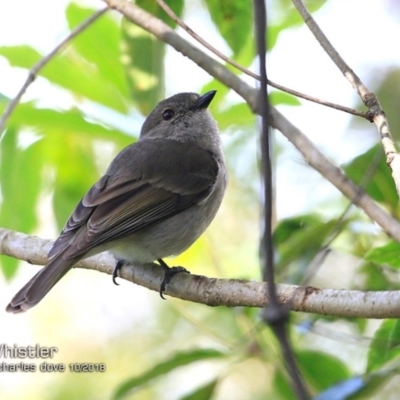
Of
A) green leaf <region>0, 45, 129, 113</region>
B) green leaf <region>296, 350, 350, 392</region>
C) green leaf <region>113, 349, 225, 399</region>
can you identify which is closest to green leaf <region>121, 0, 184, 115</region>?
green leaf <region>0, 45, 129, 113</region>

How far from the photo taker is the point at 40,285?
3.59 meters

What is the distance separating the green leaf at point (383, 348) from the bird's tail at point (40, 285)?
156 cm

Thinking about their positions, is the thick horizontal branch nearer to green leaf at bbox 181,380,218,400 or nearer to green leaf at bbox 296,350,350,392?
green leaf at bbox 181,380,218,400

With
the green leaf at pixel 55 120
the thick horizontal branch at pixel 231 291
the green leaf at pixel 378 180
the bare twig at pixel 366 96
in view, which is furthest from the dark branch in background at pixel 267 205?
the green leaf at pixel 55 120

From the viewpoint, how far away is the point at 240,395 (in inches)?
257

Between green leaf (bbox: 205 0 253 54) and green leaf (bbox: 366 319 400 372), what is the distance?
156cm

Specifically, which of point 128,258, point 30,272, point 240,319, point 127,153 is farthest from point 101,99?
point 30,272

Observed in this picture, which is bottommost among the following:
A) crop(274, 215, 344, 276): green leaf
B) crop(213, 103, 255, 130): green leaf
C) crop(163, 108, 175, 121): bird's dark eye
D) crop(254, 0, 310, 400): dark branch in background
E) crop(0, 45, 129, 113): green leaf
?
crop(254, 0, 310, 400): dark branch in background

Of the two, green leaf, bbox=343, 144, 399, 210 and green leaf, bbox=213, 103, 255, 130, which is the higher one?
green leaf, bbox=213, 103, 255, 130

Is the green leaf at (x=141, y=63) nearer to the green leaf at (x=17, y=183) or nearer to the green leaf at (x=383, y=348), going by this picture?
the green leaf at (x=17, y=183)

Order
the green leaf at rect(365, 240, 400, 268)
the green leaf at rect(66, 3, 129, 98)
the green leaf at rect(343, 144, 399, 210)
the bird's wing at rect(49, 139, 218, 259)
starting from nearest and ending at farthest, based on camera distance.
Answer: the green leaf at rect(365, 240, 400, 268)
the green leaf at rect(343, 144, 399, 210)
the bird's wing at rect(49, 139, 218, 259)
the green leaf at rect(66, 3, 129, 98)

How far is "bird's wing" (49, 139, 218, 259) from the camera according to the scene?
3.84m

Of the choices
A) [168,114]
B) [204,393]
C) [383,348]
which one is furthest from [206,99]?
[383,348]

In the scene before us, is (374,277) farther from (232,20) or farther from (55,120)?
(55,120)
